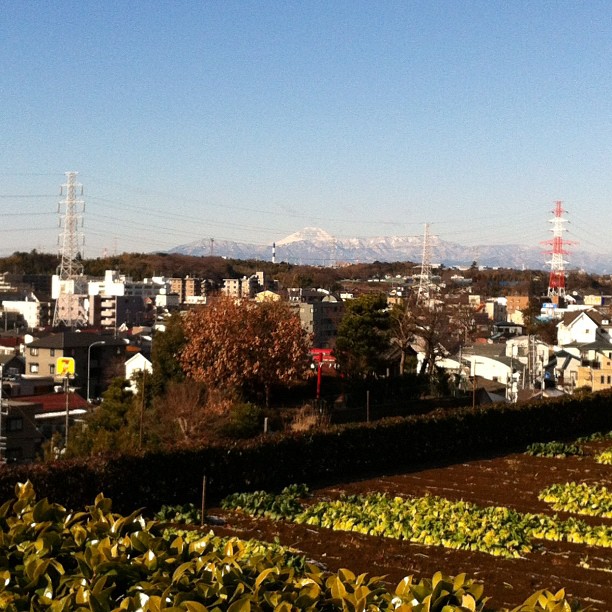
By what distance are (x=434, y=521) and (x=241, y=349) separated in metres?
11.4

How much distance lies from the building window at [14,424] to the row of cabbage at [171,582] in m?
21.5

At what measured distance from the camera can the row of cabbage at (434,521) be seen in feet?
27.8

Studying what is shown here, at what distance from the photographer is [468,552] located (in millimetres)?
8219

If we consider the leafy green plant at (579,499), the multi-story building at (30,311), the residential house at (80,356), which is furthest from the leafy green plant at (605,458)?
the multi-story building at (30,311)

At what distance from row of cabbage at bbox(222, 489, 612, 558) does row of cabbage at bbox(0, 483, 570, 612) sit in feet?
16.4

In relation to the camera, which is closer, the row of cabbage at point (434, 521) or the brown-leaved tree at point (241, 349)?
the row of cabbage at point (434, 521)

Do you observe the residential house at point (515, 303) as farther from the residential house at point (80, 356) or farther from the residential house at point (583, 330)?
the residential house at point (80, 356)

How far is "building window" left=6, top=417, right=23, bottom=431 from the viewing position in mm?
24266

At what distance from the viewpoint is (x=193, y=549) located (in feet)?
12.9

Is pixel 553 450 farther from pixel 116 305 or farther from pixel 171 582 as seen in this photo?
pixel 116 305

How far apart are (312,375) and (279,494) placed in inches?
452

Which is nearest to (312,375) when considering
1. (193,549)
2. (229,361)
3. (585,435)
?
(229,361)

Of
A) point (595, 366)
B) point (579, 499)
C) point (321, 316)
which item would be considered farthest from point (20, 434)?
point (321, 316)

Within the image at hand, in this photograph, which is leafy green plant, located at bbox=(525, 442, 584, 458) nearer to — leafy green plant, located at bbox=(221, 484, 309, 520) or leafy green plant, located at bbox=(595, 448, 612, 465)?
leafy green plant, located at bbox=(595, 448, 612, 465)
